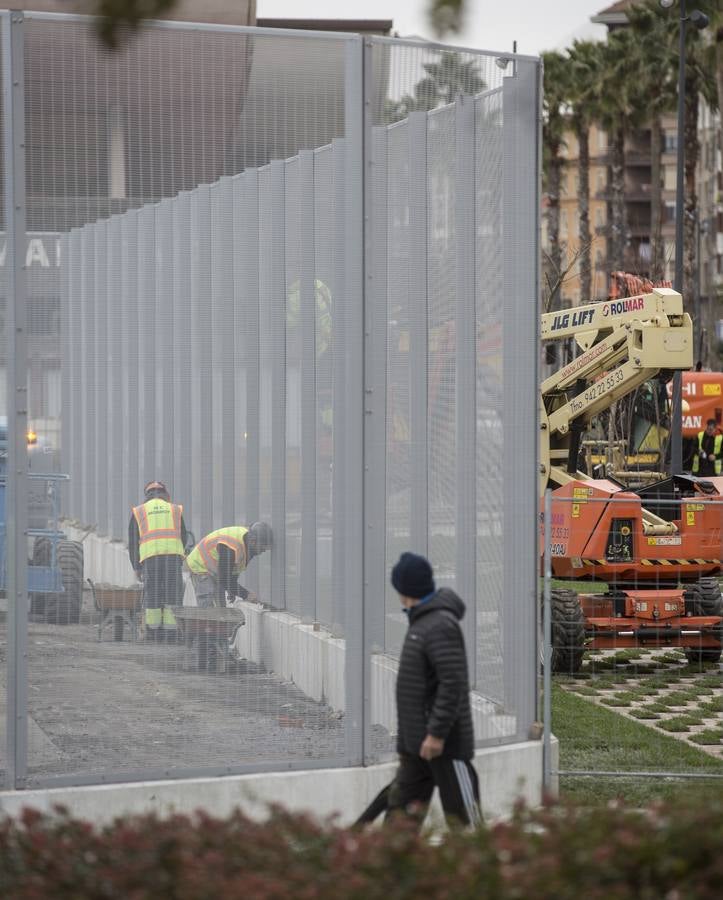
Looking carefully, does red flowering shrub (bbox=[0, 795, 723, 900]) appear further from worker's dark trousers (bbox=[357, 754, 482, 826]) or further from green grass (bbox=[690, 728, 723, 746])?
green grass (bbox=[690, 728, 723, 746])

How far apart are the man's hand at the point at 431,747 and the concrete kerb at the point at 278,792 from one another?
67cm

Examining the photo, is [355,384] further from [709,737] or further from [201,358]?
[709,737]

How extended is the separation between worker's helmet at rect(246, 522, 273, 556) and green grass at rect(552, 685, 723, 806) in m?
2.02

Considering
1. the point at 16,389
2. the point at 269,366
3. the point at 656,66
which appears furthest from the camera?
the point at 656,66

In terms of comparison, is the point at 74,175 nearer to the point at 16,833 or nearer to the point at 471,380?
the point at 471,380

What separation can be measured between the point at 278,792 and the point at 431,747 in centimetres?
145

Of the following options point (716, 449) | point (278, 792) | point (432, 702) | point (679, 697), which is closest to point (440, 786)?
point (432, 702)

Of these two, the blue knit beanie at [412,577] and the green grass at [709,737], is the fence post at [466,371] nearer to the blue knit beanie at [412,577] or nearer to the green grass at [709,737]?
the blue knit beanie at [412,577]

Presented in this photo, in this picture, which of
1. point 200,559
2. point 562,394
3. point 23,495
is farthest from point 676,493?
point 23,495

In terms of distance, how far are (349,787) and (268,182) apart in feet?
10.1

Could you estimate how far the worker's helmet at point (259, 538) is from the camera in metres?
8.48

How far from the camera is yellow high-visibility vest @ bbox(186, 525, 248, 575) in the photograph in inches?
324

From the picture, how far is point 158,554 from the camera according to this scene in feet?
26.6

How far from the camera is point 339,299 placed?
329 inches
